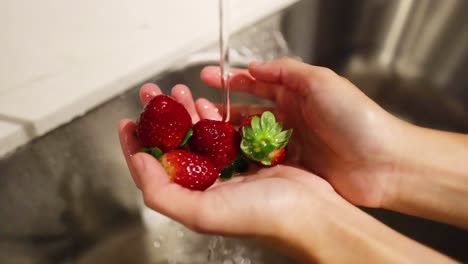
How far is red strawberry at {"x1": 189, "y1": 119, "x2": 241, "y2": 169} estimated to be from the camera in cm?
68

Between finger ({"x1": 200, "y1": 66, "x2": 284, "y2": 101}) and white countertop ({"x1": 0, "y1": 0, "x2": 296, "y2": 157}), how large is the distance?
0.34 ft

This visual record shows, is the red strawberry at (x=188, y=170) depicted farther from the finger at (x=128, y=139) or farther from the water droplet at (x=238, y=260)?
the water droplet at (x=238, y=260)

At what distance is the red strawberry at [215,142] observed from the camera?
0.68 m

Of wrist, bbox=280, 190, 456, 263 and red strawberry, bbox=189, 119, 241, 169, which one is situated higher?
red strawberry, bbox=189, 119, 241, 169

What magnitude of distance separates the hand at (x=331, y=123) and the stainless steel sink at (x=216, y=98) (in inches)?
6.5

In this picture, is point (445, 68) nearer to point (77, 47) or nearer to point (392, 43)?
point (392, 43)

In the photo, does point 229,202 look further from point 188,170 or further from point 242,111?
point 242,111

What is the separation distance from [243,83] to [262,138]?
18cm

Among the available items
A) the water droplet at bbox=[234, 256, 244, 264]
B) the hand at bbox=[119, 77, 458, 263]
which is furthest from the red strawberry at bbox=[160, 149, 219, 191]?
the water droplet at bbox=[234, 256, 244, 264]

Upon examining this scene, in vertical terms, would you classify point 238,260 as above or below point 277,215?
below

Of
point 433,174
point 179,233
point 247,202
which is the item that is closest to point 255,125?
point 247,202

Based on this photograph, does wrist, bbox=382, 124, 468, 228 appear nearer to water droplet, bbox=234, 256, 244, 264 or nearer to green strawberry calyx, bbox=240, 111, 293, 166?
green strawberry calyx, bbox=240, 111, 293, 166

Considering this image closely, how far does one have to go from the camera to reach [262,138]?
0.66 meters

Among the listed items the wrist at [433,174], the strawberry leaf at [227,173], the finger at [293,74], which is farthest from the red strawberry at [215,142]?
the wrist at [433,174]
